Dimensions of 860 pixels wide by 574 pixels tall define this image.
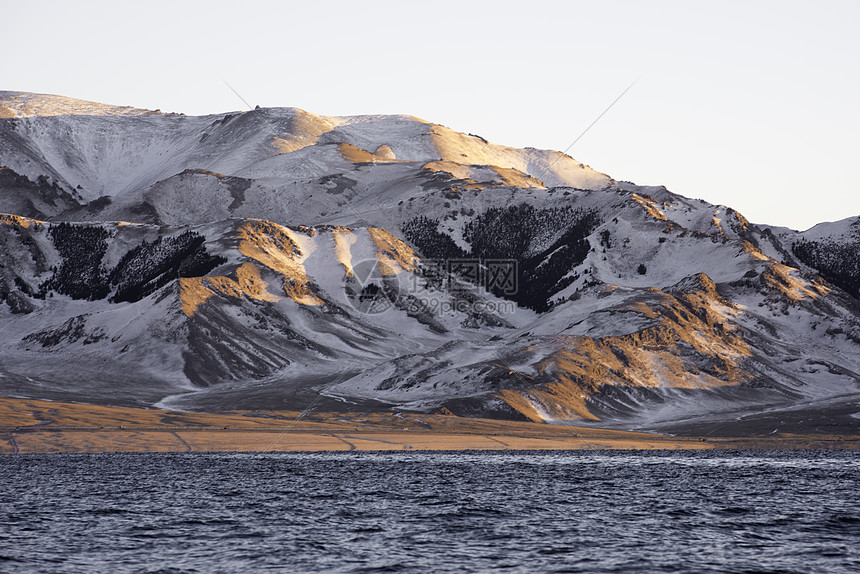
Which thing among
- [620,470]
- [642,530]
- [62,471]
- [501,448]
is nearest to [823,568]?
[642,530]

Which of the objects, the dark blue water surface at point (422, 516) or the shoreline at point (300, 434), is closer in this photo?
the dark blue water surface at point (422, 516)

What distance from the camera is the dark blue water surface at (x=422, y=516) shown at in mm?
52438

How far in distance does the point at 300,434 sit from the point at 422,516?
9102cm

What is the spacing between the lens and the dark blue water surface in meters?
52.4

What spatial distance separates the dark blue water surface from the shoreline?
15.5 metres

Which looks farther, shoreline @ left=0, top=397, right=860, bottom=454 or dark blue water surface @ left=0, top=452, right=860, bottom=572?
shoreline @ left=0, top=397, right=860, bottom=454

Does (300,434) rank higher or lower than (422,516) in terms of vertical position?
lower

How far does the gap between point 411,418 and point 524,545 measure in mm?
131025

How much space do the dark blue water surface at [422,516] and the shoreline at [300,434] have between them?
15488 millimetres

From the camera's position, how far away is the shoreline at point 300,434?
13825cm

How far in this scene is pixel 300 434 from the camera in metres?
160

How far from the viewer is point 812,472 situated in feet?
366

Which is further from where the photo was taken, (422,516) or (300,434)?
(300,434)

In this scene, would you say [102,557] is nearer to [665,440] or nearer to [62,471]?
[62,471]
